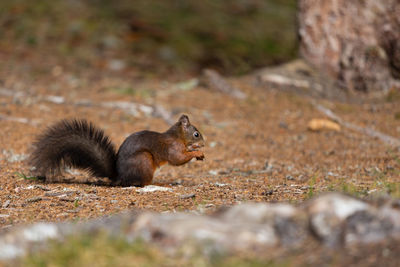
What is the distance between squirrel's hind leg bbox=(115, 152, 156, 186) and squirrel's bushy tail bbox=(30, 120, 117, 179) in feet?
0.57

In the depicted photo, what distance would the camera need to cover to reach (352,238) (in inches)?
81.7

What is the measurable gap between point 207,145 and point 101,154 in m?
2.24

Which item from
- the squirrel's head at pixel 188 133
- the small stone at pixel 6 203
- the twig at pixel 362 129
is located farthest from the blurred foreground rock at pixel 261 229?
the twig at pixel 362 129

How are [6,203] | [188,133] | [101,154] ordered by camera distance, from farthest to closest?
[188,133], [101,154], [6,203]

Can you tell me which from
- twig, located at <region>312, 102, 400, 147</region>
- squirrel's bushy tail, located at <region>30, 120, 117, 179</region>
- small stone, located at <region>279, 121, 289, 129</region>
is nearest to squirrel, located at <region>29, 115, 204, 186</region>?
squirrel's bushy tail, located at <region>30, 120, 117, 179</region>

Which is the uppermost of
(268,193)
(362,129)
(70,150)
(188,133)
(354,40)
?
(354,40)

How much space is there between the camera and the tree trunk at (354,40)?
7.55m

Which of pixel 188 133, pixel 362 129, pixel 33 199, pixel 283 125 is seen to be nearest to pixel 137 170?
pixel 188 133

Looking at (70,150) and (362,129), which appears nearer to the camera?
(70,150)

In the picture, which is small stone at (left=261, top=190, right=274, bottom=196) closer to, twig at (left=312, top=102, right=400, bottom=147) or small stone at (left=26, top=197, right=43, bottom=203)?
small stone at (left=26, top=197, right=43, bottom=203)

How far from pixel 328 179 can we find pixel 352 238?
2.61 m

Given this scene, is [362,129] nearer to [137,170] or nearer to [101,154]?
[137,170]

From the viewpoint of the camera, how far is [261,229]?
2.09m

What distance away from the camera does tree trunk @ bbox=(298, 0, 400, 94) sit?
7555 mm
